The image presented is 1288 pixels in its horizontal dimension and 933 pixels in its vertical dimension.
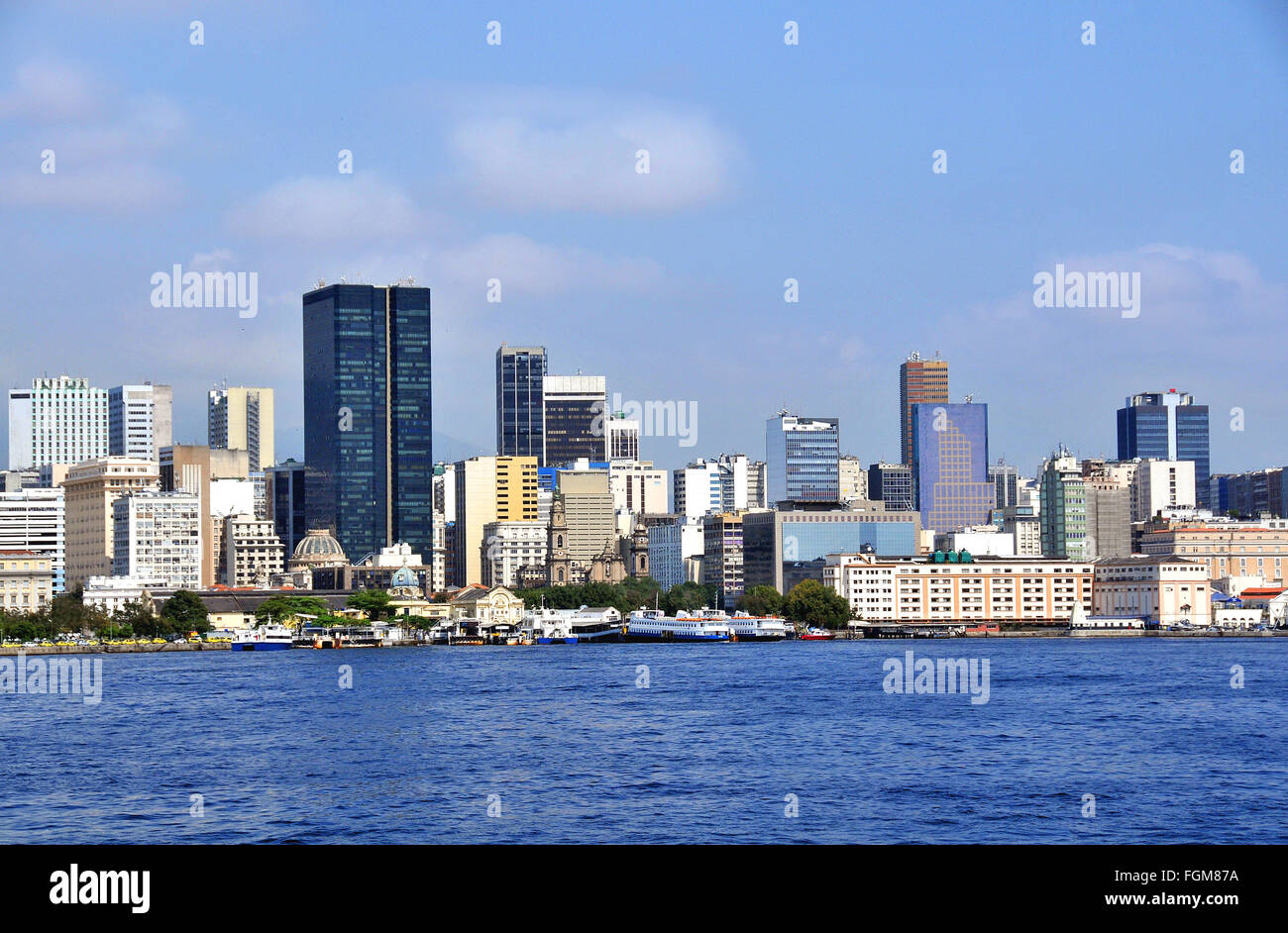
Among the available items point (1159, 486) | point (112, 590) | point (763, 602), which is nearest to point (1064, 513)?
point (1159, 486)

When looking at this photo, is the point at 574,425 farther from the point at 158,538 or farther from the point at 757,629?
the point at 757,629

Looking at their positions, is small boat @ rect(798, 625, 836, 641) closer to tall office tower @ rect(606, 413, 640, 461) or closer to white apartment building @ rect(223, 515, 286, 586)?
white apartment building @ rect(223, 515, 286, 586)

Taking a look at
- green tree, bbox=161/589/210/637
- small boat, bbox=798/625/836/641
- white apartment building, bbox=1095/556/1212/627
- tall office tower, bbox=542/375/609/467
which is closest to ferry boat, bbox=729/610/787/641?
small boat, bbox=798/625/836/641

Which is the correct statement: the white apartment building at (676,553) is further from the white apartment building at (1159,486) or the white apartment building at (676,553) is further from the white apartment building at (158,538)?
the white apartment building at (1159,486)

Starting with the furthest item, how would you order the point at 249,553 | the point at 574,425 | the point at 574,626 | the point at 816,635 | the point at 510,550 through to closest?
the point at 574,425, the point at 510,550, the point at 249,553, the point at 816,635, the point at 574,626

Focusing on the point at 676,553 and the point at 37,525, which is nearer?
the point at 37,525
